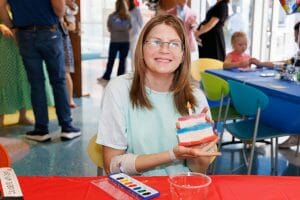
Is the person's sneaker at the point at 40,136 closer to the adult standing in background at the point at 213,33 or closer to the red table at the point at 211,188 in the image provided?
the adult standing in background at the point at 213,33

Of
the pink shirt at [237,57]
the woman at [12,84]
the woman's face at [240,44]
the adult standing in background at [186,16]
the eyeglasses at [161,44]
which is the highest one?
the adult standing in background at [186,16]

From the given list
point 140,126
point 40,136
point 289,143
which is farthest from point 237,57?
point 140,126

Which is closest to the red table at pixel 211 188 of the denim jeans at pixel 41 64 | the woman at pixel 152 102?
the woman at pixel 152 102

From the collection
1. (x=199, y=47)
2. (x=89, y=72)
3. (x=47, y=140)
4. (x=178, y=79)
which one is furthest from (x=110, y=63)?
(x=178, y=79)

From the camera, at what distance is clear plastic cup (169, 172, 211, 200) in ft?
3.27

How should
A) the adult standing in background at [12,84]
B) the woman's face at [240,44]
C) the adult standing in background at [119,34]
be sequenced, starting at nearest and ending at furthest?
1. the woman's face at [240,44]
2. the adult standing in background at [12,84]
3. the adult standing in background at [119,34]

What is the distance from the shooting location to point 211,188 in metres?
1.11

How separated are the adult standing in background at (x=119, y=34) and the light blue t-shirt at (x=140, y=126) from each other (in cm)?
462

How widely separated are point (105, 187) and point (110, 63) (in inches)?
219

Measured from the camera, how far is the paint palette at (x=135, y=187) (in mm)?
1025

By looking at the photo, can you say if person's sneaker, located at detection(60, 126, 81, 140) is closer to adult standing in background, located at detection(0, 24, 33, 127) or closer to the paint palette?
adult standing in background, located at detection(0, 24, 33, 127)

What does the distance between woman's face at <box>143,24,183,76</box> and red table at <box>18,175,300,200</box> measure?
0.48 meters

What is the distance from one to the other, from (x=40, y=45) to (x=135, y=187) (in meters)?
2.48

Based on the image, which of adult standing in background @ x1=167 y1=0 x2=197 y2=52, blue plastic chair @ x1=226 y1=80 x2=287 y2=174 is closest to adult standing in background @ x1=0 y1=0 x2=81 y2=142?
blue plastic chair @ x1=226 y1=80 x2=287 y2=174
